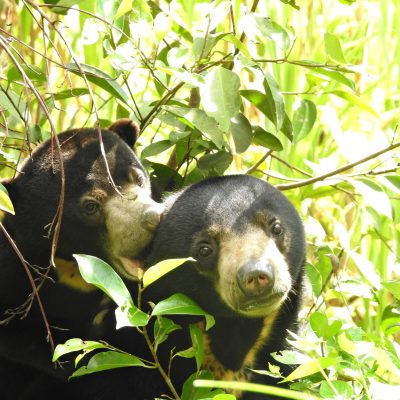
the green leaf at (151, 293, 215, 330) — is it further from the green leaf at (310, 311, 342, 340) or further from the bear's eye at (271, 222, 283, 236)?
the bear's eye at (271, 222, 283, 236)

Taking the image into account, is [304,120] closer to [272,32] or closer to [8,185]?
[272,32]

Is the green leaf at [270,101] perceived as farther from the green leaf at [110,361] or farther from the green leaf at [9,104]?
the green leaf at [110,361]

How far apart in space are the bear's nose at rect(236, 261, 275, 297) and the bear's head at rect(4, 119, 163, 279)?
0.68m

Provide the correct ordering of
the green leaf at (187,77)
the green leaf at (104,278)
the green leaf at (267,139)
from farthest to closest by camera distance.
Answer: the green leaf at (267,139) → the green leaf at (187,77) → the green leaf at (104,278)

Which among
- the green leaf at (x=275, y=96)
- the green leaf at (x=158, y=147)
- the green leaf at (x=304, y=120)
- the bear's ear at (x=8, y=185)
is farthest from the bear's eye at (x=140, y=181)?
the green leaf at (x=304, y=120)

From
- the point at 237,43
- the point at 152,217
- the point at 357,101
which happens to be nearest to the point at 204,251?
the point at 152,217

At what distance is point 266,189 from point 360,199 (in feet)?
4.87

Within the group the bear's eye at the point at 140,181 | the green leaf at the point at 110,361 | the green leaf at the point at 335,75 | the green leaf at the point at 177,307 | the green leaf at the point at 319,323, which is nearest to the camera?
the green leaf at the point at 177,307

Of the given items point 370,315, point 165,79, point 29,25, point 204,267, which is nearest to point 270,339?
point 204,267

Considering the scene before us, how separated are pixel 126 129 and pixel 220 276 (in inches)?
40.1

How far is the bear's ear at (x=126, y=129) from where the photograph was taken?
3889mm

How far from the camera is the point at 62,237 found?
3625mm

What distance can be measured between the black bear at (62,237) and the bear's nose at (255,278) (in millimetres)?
617

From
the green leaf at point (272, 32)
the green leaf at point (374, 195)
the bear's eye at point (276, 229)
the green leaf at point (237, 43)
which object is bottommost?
the bear's eye at point (276, 229)
